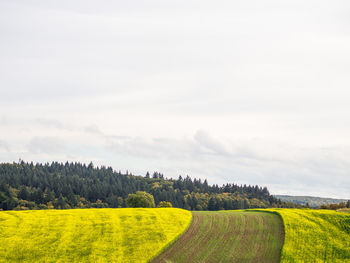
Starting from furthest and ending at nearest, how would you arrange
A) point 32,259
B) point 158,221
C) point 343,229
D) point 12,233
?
point 158,221 < point 343,229 < point 12,233 < point 32,259

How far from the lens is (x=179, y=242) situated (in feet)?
189

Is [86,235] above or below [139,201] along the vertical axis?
below

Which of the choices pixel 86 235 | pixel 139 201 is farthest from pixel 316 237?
pixel 139 201

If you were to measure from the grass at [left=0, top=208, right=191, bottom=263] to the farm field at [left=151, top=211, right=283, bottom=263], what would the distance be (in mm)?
2316

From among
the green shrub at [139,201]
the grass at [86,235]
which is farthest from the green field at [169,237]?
the green shrub at [139,201]

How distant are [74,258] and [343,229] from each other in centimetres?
4663

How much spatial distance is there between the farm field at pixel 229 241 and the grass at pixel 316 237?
5.92 ft

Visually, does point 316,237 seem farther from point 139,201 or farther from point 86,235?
point 139,201

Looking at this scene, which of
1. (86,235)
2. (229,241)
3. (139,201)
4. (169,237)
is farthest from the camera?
(139,201)

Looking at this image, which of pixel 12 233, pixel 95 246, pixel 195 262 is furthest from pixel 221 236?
pixel 12 233

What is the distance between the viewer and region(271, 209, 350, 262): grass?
5200cm

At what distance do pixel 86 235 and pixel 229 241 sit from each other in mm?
23893

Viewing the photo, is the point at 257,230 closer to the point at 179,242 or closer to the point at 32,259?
the point at 179,242

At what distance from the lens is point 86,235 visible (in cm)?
5788
